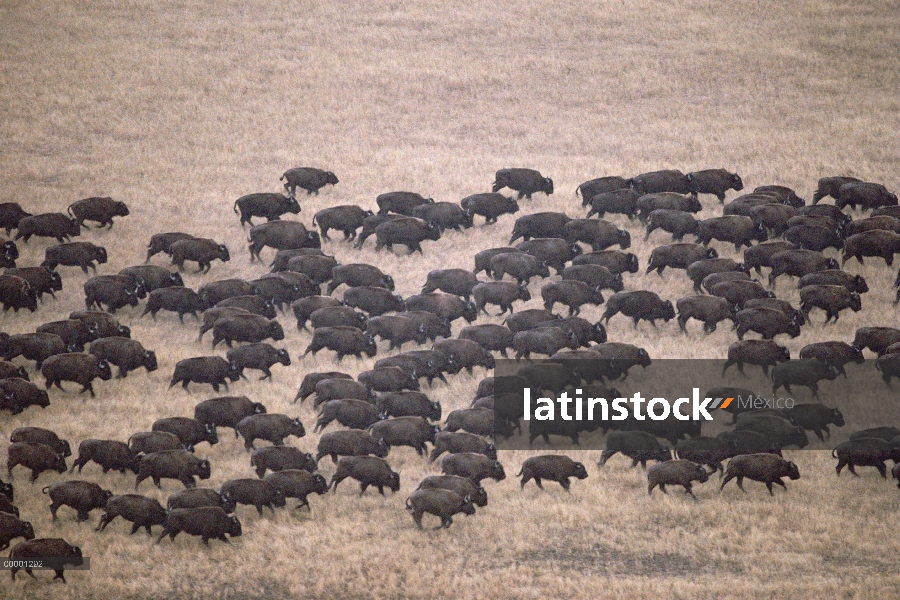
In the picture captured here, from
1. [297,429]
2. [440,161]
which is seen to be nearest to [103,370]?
[297,429]

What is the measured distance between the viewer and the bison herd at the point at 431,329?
19.0 metres

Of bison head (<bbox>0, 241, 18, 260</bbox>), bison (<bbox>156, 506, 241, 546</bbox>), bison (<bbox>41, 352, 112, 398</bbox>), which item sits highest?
bison head (<bbox>0, 241, 18, 260</bbox>)

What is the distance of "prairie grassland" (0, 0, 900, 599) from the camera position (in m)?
17.2

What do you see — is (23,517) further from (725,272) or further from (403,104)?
(403,104)

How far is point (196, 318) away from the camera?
25266mm

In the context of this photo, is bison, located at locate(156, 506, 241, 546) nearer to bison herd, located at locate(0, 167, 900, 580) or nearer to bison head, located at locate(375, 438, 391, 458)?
bison herd, located at locate(0, 167, 900, 580)

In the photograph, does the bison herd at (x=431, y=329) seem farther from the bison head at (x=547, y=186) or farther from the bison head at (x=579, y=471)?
the bison head at (x=579, y=471)

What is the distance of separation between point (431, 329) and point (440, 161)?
430 inches

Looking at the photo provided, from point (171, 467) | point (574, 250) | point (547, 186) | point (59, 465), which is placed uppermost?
point (547, 186)

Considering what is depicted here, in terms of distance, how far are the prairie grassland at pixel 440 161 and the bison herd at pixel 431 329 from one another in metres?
0.40

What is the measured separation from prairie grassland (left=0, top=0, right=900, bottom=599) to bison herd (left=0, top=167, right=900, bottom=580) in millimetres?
399

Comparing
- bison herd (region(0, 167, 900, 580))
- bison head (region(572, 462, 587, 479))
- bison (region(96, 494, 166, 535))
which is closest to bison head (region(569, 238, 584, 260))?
bison herd (region(0, 167, 900, 580))

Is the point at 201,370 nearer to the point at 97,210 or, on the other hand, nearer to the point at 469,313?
the point at 469,313

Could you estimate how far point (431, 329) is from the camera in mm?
23797
